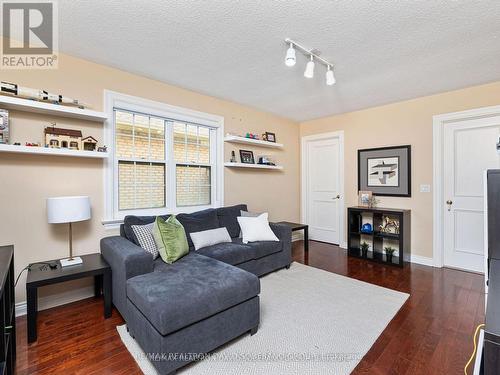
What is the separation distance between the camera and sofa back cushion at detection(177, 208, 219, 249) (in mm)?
3012

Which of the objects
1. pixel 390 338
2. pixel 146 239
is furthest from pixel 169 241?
pixel 390 338

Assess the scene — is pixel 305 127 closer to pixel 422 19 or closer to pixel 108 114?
pixel 422 19

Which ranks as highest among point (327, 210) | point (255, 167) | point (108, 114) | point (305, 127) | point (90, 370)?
point (305, 127)

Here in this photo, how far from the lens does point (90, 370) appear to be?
162cm

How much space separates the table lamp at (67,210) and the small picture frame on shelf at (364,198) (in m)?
3.95

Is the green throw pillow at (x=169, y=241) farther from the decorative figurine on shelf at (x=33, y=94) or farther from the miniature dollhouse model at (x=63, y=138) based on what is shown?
the decorative figurine on shelf at (x=33, y=94)

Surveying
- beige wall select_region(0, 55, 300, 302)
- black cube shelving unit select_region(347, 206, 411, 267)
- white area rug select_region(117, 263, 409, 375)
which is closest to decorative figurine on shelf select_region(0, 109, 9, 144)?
beige wall select_region(0, 55, 300, 302)

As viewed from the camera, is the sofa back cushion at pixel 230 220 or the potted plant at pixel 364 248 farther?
the potted plant at pixel 364 248

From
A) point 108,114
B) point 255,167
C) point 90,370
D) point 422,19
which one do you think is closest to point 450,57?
point 422,19

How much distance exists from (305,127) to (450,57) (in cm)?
276

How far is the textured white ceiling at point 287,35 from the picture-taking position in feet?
5.96

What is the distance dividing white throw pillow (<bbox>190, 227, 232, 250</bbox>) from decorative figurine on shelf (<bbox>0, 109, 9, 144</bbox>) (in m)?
1.89

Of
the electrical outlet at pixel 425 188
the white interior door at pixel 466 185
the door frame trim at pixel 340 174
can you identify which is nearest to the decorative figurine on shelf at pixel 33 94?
the door frame trim at pixel 340 174
